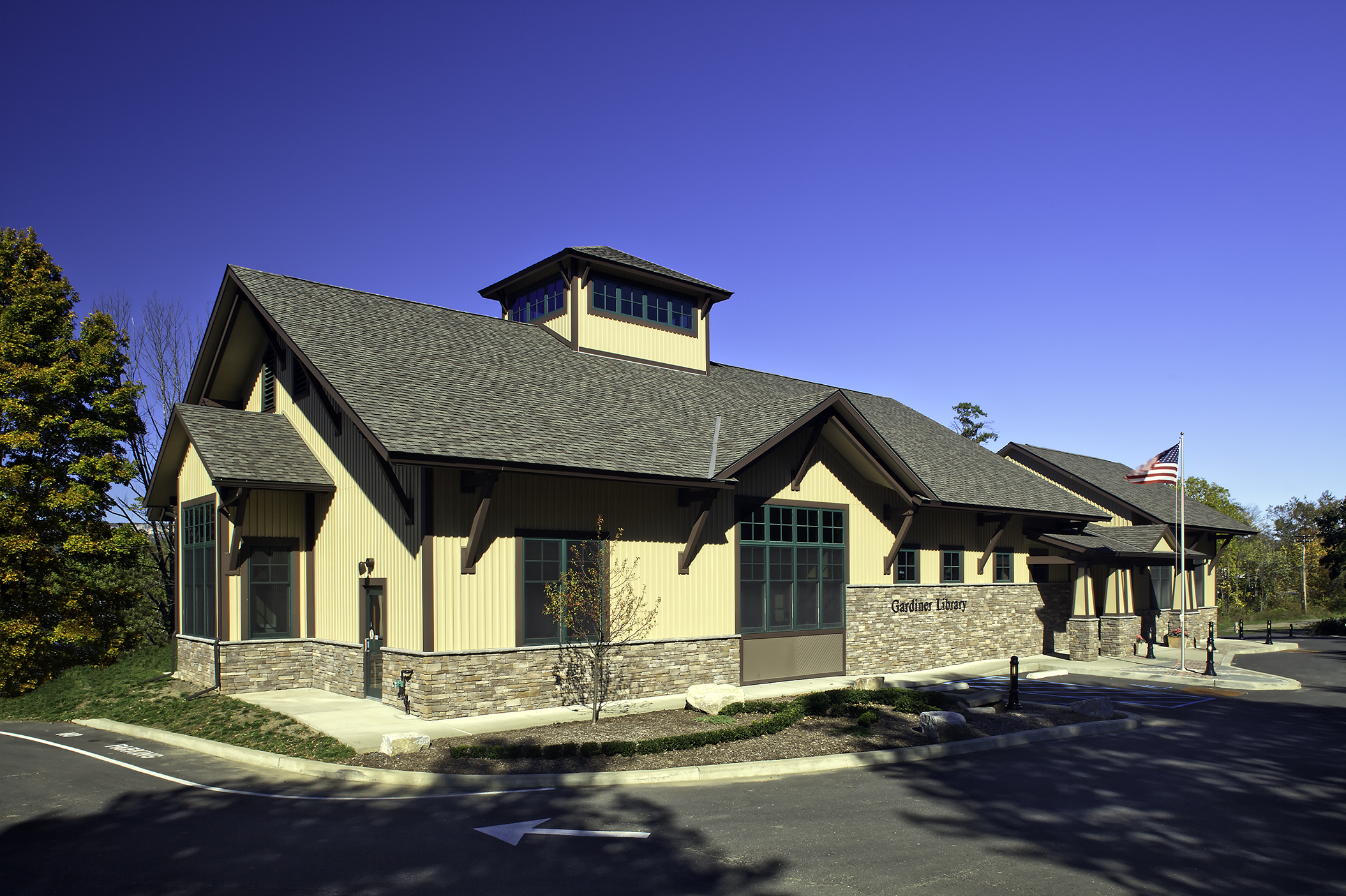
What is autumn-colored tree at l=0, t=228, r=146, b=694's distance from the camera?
78.0 ft

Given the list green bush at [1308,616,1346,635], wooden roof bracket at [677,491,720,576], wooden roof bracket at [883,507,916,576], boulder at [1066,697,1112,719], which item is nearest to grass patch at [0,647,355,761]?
wooden roof bracket at [677,491,720,576]

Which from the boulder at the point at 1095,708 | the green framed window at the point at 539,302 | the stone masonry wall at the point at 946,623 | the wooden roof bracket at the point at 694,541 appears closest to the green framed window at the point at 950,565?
the stone masonry wall at the point at 946,623

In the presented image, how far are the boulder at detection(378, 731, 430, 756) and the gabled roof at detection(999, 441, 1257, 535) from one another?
31.5 meters

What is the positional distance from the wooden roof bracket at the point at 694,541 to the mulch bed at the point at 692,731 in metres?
3.51

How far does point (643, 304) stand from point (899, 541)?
906 centimetres

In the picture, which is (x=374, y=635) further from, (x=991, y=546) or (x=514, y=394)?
(x=991, y=546)

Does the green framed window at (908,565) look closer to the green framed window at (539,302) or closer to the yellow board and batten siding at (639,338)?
the yellow board and batten siding at (639,338)

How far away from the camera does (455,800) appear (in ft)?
34.4

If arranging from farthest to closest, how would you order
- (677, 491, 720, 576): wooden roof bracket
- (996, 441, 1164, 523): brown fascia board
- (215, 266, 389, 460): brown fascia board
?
(996, 441, 1164, 523): brown fascia board < (677, 491, 720, 576): wooden roof bracket < (215, 266, 389, 460): brown fascia board

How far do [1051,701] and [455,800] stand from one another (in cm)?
1272

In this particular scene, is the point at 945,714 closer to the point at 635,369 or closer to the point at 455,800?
the point at 455,800

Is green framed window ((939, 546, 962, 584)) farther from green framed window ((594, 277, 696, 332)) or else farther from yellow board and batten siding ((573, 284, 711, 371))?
green framed window ((594, 277, 696, 332))

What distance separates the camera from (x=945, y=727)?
13891mm

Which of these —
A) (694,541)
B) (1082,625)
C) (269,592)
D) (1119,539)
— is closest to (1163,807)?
(694,541)
